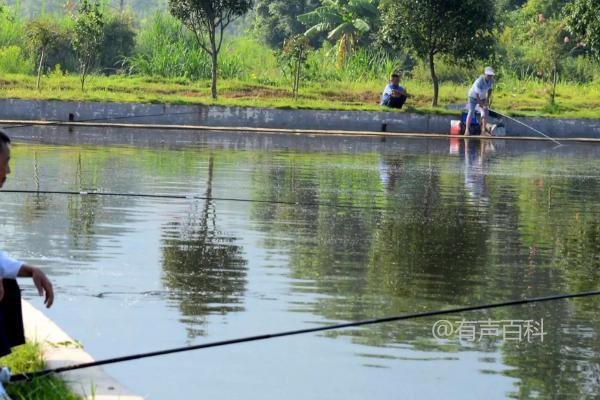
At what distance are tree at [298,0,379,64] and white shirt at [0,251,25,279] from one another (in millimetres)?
41767

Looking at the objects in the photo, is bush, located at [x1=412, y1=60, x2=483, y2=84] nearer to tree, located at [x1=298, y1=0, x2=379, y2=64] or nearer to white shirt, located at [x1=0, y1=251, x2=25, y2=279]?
tree, located at [x1=298, y1=0, x2=379, y2=64]

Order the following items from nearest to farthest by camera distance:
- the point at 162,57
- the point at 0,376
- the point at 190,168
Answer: the point at 0,376, the point at 190,168, the point at 162,57

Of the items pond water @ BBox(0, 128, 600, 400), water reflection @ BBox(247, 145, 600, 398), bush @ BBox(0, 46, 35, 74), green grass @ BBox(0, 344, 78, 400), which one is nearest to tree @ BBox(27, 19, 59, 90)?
bush @ BBox(0, 46, 35, 74)

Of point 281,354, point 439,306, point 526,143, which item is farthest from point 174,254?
point 526,143

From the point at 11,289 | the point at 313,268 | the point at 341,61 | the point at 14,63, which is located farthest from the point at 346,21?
the point at 11,289

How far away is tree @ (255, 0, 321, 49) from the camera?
59.1 metres

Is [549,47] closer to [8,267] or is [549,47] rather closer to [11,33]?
[11,33]

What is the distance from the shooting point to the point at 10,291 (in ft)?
19.6

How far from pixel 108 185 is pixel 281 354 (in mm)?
9689

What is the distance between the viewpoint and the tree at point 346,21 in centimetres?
4912

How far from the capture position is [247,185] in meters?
17.6

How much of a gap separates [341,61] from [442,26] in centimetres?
1251

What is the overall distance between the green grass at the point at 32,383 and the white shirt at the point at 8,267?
1.78 feet

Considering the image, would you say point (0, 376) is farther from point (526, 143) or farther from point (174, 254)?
point (526, 143)
